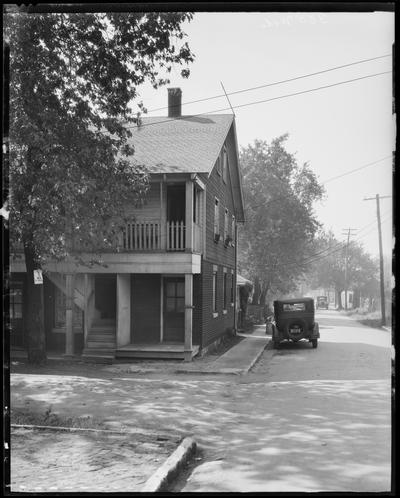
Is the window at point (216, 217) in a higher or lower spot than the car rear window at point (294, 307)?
higher

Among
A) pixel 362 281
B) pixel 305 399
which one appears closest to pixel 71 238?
pixel 305 399

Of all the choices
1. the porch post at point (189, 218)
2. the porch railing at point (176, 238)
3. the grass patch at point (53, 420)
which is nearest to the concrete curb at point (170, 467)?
the grass patch at point (53, 420)

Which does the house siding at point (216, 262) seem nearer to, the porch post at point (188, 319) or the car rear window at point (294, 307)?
the porch post at point (188, 319)

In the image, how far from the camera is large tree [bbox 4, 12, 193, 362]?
1023 centimetres

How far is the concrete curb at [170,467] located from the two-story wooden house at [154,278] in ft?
28.9

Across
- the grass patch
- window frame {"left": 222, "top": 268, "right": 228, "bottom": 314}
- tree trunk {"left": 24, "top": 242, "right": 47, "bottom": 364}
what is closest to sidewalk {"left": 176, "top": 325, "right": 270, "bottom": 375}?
window frame {"left": 222, "top": 268, "right": 228, "bottom": 314}

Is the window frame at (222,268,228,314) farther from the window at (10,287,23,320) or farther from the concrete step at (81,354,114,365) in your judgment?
the window at (10,287,23,320)

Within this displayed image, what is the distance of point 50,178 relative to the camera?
1147 cm

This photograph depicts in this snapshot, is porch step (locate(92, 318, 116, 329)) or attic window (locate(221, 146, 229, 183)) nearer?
porch step (locate(92, 318, 116, 329))

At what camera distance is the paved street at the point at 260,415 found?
18.4ft

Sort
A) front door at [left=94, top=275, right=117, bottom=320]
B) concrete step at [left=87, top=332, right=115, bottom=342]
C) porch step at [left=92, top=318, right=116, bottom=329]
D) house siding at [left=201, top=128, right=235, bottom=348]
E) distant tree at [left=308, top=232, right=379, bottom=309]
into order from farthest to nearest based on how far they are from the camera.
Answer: distant tree at [left=308, top=232, right=379, bottom=309], house siding at [left=201, top=128, right=235, bottom=348], front door at [left=94, top=275, right=117, bottom=320], porch step at [left=92, top=318, right=116, bottom=329], concrete step at [left=87, top=332, right=115, bottom=342]

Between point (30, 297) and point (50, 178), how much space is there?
409 centimetres

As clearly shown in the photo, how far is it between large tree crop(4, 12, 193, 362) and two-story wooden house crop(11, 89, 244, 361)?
186cm

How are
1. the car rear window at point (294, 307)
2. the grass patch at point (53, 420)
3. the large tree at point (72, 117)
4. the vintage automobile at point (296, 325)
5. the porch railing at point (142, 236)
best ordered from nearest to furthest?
the grass patch at point (53, 420) → the large tree at point (72, 117) → the porch railing at point (142, 236) → the vintage automobile at point (296, 325) → the car rear window at point (294, 307)
